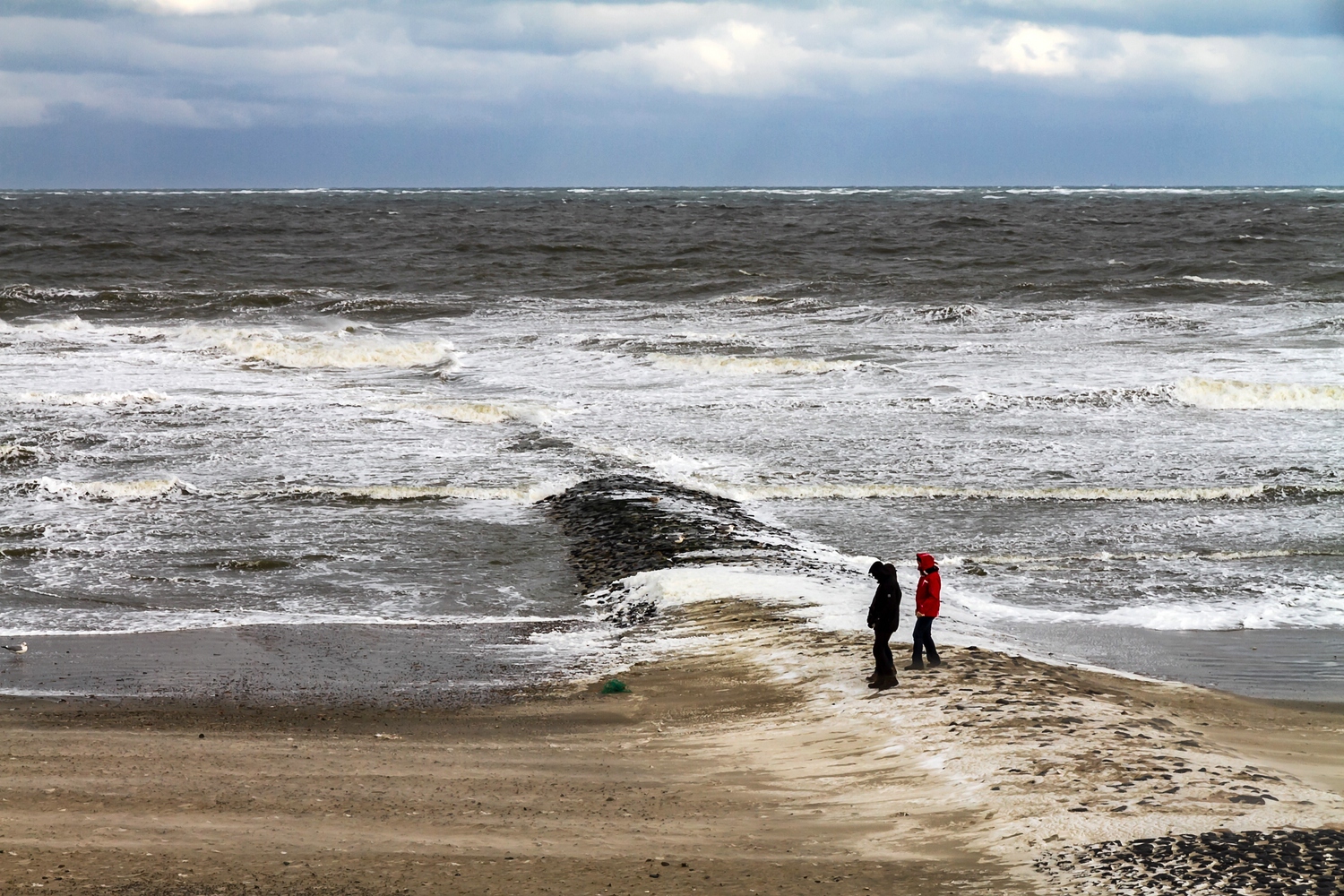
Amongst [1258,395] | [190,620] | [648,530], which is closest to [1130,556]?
[648,530]

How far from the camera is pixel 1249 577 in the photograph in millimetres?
14117

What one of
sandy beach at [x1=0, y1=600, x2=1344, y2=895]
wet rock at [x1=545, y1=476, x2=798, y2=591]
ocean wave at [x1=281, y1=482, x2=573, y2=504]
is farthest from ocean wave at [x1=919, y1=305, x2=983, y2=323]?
sandy beach at [x1=0, y1=600, x2=1344, y2=895]

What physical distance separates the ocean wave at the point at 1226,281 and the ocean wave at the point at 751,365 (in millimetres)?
22942

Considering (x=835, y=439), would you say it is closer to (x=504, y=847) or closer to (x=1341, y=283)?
(x=504, y=847)

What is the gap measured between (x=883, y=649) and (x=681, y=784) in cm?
232

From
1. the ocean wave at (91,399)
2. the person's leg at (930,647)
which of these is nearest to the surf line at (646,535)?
the person's leg at (930,647)

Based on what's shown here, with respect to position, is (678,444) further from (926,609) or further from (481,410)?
(926,609)

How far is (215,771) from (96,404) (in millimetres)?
17420

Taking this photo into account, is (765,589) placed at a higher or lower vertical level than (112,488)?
lower

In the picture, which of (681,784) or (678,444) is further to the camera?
(678,444)

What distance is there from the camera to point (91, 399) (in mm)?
23875

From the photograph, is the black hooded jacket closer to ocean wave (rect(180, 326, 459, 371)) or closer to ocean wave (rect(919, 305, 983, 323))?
ocean wave (rect(180, 326, 459, 371))

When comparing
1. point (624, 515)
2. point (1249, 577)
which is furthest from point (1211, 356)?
point (624, 515)

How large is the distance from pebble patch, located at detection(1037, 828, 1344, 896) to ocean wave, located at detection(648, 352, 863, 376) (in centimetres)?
2151
